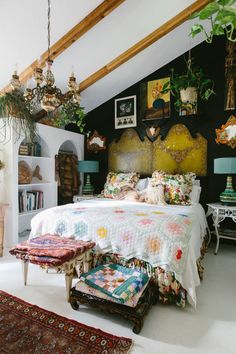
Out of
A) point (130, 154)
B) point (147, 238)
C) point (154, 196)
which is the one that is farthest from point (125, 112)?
point (147, 238)

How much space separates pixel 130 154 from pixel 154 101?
1.06m

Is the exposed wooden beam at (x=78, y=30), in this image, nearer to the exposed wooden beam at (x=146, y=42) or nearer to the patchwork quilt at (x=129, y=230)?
the exposed wooden beam at (x=146, y=42)

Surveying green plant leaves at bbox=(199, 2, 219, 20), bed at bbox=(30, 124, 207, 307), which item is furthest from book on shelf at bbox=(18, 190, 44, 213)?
green plant leaves at bbox=(199, 2, 219, 20)

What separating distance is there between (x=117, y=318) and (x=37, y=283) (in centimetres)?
96

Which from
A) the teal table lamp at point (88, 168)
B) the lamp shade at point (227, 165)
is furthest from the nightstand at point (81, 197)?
the lamp shade at point (227, 165)

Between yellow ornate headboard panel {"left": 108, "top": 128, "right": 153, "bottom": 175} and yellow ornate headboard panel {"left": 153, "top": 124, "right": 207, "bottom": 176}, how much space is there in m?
0.16

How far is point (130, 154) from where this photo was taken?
4238mm

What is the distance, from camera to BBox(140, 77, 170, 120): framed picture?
3.89 meters

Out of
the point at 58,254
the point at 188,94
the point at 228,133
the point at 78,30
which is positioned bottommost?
the point at 58,254

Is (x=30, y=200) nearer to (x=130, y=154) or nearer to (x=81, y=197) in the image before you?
(x=81, y=197)

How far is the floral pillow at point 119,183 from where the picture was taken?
3678 mm

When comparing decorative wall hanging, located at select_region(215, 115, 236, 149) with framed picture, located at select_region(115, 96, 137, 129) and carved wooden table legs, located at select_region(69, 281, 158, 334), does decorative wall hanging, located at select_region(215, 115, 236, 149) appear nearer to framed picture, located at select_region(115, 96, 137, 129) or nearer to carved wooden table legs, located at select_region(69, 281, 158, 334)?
framed picture, located at select_region(115, 96, 137, 129)

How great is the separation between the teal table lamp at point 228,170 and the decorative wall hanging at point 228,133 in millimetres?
471

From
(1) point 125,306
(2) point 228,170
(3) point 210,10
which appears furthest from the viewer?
(2) point 228,170
